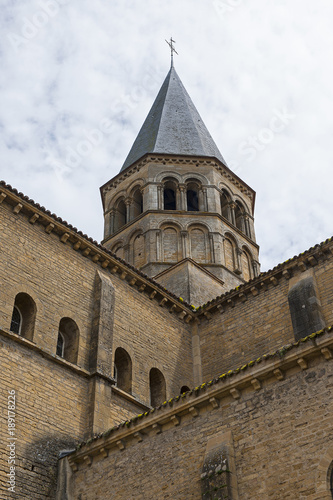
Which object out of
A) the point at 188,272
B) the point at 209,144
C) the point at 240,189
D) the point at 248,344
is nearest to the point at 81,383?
the point at 248,344

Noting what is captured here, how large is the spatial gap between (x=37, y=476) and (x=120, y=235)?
1561 centimetres

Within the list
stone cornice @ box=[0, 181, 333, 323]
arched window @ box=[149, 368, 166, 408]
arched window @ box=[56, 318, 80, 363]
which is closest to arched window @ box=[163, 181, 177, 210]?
stone cornice @ box=[0, 181, 333, 323]

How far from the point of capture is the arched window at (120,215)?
2919 centimetres

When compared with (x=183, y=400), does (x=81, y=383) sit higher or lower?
higher

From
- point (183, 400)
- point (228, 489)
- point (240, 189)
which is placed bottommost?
point (228, 489)

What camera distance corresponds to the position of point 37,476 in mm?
13523

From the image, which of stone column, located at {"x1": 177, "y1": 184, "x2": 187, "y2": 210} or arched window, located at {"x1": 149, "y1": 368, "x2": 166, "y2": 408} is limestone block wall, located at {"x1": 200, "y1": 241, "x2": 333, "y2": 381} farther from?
stone column, located at {"x1": 177, "y1": 184, "x2": 187, "y2": 210}

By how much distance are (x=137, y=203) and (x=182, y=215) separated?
9.49ft

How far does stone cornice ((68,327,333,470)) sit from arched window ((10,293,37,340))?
322 cm

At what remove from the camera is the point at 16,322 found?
15.6m

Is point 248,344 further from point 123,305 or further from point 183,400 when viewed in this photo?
point 183,400

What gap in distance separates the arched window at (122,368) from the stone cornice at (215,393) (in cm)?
343

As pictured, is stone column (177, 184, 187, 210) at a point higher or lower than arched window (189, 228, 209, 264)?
higher

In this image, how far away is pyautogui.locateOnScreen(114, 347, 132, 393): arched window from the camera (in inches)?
677
